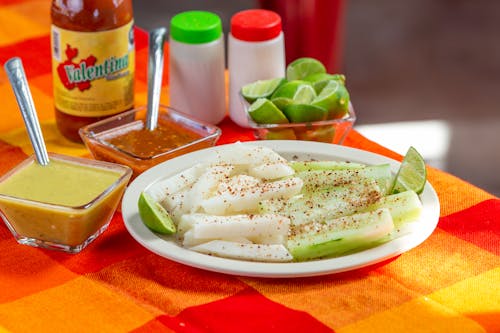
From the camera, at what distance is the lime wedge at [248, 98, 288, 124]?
62.3 inches

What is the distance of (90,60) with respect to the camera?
63.6 inches

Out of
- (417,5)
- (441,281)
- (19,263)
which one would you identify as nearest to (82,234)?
(19,263)

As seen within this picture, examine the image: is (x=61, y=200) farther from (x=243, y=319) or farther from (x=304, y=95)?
(x=304, y=95)

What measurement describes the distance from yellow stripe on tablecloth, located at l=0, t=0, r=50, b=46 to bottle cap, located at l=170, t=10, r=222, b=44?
19.9 inches

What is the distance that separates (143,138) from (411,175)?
0.49m

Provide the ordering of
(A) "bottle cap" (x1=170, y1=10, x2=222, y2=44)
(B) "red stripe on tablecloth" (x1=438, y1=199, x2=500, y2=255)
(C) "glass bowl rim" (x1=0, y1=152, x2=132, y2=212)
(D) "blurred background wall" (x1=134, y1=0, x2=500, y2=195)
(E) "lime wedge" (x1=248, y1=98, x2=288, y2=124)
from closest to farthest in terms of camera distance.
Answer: (C) "glass bowl rim" (x1=0, y1=152, x2=132, y2=212) → (B) "red stripe on tablecloth" (x1=438, y1=199, x2=500, y2=255) → (E) "lime wedge" (x1=248, y1=98, x2=288, y2=124) → (A) "bottle cap" (x1=170, y1=10, x2=222, y2=44) → (D) "blurred background wall" (x1=134, y1=0, x2=500, y2=195)

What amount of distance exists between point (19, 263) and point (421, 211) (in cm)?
59

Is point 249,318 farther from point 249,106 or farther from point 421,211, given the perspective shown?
point 249,106

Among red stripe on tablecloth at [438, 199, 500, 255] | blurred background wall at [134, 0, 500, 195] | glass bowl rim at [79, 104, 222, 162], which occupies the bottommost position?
blurred background wall at [134, 0, 500, 195]

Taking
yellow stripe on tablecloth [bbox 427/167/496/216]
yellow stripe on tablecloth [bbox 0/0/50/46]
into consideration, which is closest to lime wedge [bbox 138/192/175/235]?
yellow stripe on tablecloth [bbox 427/167/496/216]

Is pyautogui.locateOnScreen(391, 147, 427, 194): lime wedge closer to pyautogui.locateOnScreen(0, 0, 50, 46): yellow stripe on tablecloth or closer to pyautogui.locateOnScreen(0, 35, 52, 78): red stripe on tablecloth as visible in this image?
pyautogui.locateOnScreen(0, 35, 52, 78): red stripe on tablecloth

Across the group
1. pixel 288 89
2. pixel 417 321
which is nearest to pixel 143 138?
pixel 288 89

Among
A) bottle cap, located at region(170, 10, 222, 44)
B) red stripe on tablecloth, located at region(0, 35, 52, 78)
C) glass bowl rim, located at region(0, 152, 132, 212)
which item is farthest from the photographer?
red stripe on tablecloth, located at region(0, 35, 52, 78)

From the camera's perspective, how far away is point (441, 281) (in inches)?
50.3
